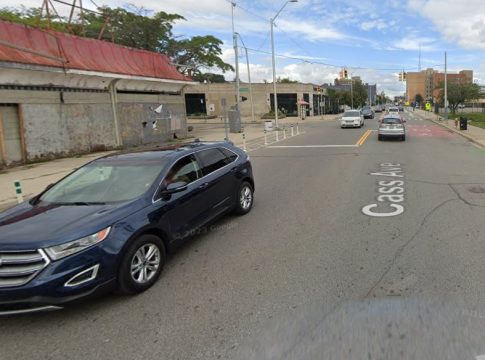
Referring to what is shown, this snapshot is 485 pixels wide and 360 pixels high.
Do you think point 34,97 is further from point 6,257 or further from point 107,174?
point 6,257

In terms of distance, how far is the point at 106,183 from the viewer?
5.02 metres

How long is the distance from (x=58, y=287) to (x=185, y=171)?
95.6 inches

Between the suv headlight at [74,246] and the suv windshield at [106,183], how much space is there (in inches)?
30.3

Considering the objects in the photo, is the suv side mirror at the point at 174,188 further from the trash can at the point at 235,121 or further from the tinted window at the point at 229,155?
the trash can at the point at 235,121

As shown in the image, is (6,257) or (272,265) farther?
(272,265)

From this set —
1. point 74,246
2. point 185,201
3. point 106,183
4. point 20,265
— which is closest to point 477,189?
point 185,201

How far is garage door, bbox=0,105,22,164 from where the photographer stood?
15320mm

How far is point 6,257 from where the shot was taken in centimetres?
348

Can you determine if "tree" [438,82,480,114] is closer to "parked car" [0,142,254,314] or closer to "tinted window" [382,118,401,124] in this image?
"tinted window" [382,118,401,124]

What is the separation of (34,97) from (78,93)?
105 inches

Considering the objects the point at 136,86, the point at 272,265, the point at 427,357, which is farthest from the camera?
the point at 136,86

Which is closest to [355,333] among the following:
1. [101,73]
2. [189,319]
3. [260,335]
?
[260,335]

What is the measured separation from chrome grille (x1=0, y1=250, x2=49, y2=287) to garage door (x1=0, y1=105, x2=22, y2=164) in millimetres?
13811

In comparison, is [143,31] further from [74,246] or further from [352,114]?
[74,246]
